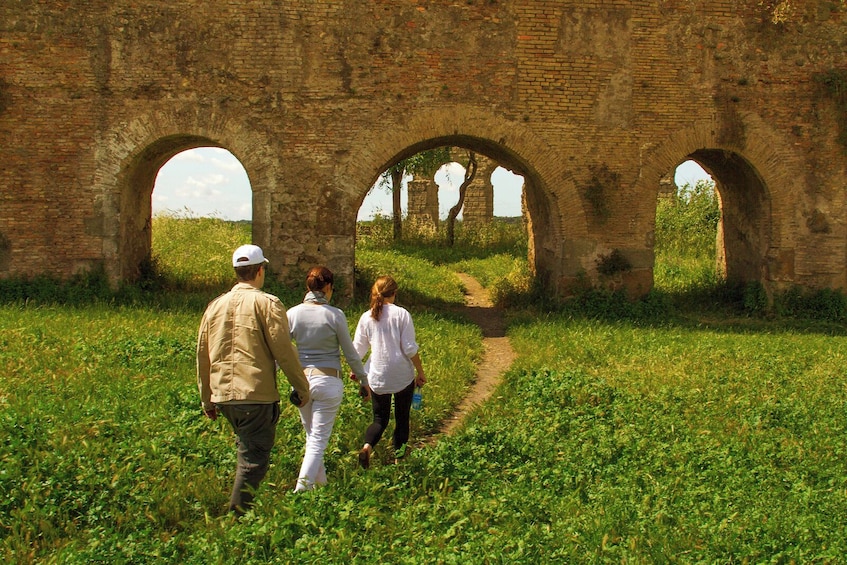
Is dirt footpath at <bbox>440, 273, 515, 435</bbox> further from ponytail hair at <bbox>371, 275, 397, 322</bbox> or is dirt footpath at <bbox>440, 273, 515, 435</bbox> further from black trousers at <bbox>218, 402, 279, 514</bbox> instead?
black trousers at <bbox>218, 402, 279, 514</bbox>

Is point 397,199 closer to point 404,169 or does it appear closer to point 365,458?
point 404,169

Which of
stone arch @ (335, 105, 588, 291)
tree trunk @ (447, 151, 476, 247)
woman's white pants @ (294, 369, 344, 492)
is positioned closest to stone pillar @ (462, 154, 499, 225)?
tree trunk @ (447, 151, 476, 247)

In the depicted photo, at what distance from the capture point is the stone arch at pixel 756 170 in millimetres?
11688

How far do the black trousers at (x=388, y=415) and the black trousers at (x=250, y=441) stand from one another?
0.99 meters

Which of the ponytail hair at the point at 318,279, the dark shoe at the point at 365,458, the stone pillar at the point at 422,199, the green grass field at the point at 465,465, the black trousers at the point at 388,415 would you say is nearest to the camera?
the green grass field at the point at 465,465

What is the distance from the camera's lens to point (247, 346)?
14.2 feet

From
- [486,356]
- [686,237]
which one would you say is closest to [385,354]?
[486,356]

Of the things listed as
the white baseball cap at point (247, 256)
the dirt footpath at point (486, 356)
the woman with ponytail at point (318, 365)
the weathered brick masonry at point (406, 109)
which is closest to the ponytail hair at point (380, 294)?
the woman with ponytail at point (318, 365)

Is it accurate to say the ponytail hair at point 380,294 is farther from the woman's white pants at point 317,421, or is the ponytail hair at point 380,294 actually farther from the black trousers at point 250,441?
the black trousers at point 250,441

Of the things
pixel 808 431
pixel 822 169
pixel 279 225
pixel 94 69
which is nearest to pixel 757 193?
pixel 822 169

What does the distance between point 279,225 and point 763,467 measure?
25.9 ft

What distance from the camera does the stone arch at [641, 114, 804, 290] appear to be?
11.7m

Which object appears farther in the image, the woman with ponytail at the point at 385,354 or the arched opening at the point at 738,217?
the arched opening at the point at 738,217

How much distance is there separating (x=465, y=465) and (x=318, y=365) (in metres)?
1.36
